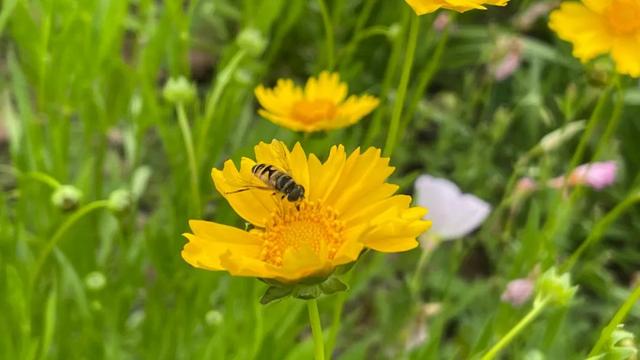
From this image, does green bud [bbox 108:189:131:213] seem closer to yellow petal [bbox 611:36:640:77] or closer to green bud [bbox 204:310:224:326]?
green bud [bbox 204:310:224:326]

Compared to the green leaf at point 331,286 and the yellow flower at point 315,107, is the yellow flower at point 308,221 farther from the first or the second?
the yellow flower at point 315,107

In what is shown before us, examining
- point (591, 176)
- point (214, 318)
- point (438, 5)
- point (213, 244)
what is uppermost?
point (438, 5)

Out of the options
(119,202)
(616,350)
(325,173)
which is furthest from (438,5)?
(119,202)

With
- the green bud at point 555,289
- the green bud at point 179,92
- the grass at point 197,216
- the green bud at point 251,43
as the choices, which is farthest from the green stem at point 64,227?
the green bud at point 555,289

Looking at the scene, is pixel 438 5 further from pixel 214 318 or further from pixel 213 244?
pixel 214 318

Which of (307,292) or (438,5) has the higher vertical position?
(438,5)

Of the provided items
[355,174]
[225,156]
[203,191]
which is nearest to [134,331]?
[203,191]

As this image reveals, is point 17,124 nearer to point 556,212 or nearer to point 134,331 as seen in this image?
point 134,331
